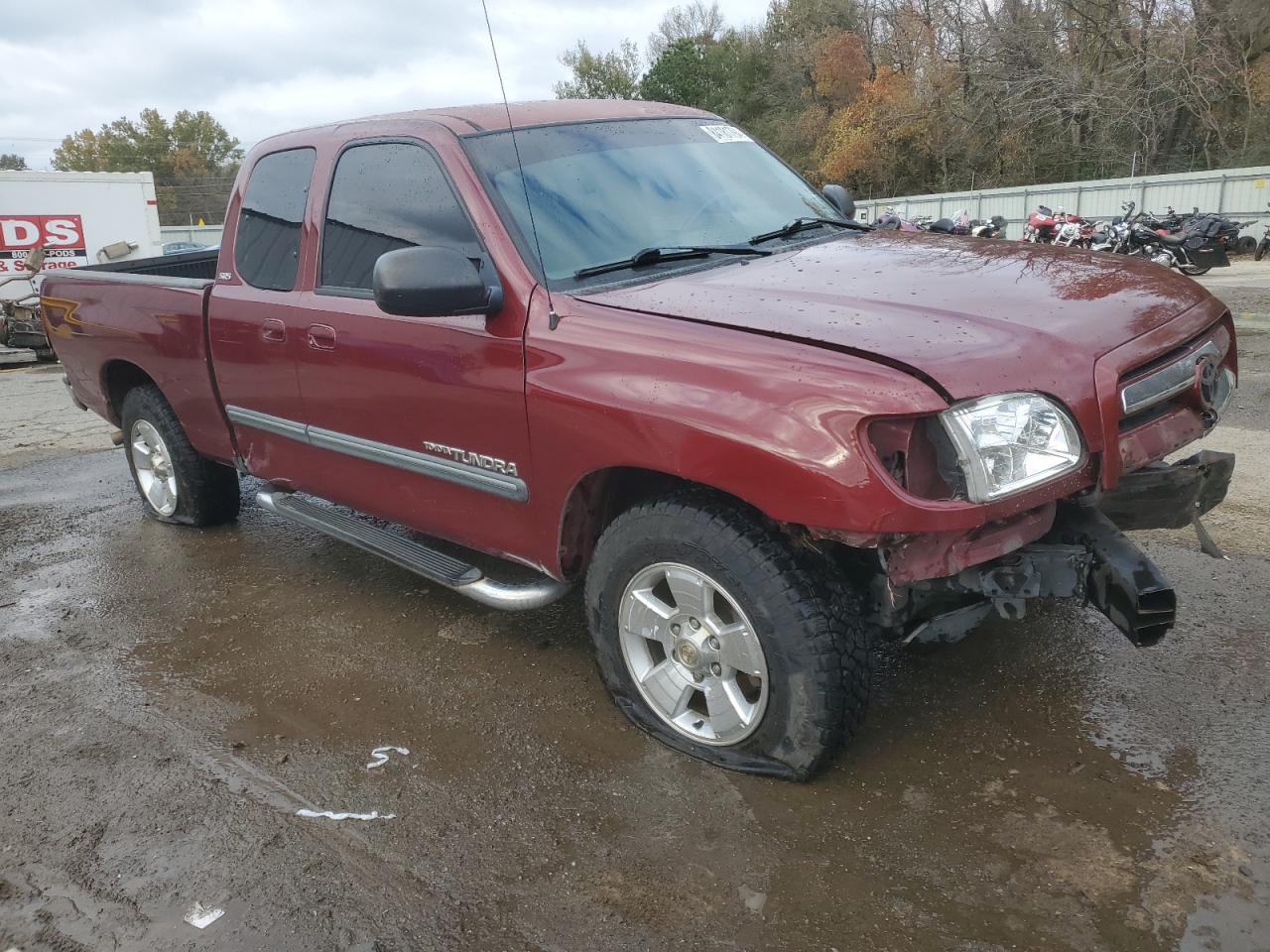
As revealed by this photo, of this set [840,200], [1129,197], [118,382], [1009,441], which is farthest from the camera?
[1129,197]

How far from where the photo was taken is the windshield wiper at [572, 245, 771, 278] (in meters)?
3.20

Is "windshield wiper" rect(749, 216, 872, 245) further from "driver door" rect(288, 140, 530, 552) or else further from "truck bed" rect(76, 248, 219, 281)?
"truck bed" rect(76, 248, 219, 281)

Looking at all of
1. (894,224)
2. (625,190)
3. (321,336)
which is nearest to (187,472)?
(321,336)

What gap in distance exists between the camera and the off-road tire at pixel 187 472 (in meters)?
A: 5.20

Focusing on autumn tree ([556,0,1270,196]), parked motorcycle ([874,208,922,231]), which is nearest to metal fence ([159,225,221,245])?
autumn tree ([556,0,1270,196])

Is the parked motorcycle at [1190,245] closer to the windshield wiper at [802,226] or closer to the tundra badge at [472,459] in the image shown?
the windshield wiper at [802,226]

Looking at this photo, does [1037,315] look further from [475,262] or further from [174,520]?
[174,520]

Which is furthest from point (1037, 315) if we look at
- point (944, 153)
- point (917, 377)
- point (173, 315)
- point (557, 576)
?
point (944, 153)

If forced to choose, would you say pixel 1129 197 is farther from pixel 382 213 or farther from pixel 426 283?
pixel 426 283

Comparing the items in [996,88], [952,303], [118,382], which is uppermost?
[996,88]

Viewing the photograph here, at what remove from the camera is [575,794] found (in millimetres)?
2926

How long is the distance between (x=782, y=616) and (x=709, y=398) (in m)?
0.59

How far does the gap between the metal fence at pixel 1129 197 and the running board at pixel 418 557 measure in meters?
16.1

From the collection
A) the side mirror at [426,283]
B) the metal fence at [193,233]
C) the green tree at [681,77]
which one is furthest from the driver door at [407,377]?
the green tree at [681,77]
